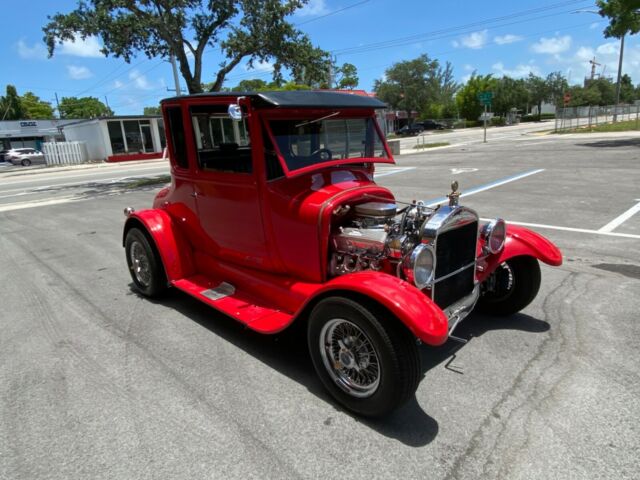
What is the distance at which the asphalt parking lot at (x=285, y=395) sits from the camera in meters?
2.33

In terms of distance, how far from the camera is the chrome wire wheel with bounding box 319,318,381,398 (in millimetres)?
2635

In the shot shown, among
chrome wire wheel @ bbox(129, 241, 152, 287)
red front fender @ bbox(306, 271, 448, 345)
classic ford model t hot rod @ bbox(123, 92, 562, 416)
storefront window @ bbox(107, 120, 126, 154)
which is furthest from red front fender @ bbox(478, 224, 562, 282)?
storefront window @ bbox(107, 120, 126, 154)

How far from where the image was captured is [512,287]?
3.83 meters

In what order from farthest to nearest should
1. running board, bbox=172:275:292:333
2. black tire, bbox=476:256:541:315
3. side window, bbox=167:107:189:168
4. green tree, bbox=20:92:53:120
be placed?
1. green tree, bbox=20:92:53:120
2. side window, bbox=167:107:189:168
3. black tire, bbox=476:256:541:315
4. running board, bbox=172:275:292:333

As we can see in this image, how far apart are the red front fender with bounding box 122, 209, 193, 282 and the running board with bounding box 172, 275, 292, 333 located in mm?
112

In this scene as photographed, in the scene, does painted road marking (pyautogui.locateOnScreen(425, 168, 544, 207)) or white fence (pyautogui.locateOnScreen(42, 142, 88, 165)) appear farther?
white fence (pyautogui.locateOnScreen(42, 142, 88, 165))

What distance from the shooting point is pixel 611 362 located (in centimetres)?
314

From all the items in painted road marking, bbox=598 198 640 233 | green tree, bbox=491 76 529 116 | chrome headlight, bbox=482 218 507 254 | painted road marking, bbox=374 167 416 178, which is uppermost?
green tree, bbox=491 76 529 116

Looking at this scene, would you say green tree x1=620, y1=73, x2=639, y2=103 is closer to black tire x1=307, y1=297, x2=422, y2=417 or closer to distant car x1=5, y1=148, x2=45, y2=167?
distant car x1=5, y1=148, x2=45, y2=167

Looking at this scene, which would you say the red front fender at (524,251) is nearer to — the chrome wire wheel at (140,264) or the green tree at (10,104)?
the chrome wire wheel at (140,264)

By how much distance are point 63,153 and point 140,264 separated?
113ft

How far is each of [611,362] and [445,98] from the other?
7756 cm

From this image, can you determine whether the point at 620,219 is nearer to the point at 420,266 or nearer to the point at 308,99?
the point at 420,266

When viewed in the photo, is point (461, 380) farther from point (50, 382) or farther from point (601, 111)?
point (601, 111)
